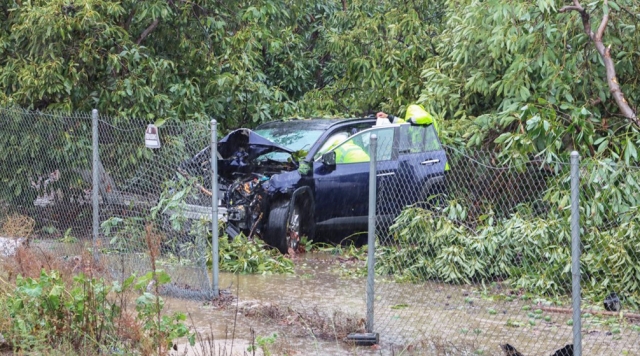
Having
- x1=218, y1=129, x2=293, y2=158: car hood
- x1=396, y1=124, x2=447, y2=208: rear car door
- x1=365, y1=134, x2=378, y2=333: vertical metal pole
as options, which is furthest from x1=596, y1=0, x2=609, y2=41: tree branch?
x1=365, y1=134, x2=378, y2=333: vertical metal pole

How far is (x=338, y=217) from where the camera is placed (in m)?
12.0

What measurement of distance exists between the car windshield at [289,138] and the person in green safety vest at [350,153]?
1.14ft

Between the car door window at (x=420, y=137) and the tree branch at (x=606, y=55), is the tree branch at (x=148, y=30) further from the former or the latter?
the tree branch at (x=606, y=55)

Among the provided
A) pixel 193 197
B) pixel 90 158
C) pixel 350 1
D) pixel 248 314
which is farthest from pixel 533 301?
pixel 350 1

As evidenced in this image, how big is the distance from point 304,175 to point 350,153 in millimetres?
868

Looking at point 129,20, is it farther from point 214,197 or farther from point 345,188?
point 214,197

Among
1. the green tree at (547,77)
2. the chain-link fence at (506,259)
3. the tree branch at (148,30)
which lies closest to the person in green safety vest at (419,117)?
the green tree at (547,77)

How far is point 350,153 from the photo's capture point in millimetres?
12188

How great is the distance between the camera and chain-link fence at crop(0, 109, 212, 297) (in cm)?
913

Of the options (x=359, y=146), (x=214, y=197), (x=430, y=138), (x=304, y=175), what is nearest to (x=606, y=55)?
(x=430, y=138)

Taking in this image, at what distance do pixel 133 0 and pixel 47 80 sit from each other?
1.60m

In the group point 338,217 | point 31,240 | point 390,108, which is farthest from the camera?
point 390,108

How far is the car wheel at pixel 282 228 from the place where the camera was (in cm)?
1131

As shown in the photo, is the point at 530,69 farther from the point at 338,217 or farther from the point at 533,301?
the point at 533,301
